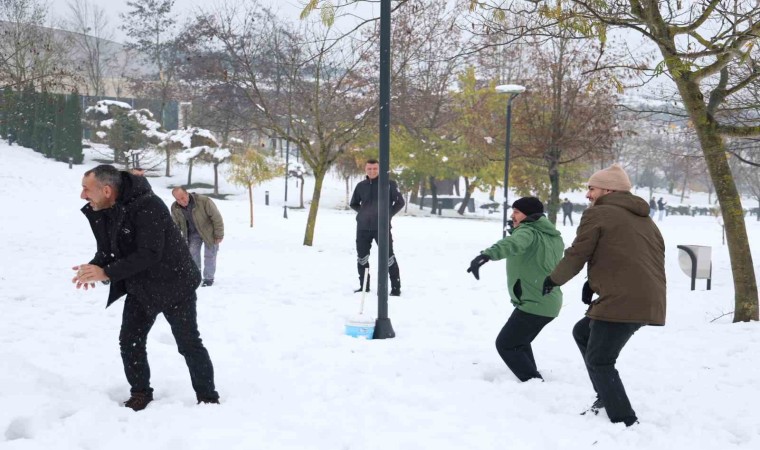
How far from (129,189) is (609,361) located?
3.17 meters

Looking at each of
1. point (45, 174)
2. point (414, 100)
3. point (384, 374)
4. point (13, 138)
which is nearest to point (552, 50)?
point (414, 100)

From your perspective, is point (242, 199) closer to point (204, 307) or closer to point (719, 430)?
point (204, 307)

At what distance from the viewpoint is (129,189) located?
13.3 ft

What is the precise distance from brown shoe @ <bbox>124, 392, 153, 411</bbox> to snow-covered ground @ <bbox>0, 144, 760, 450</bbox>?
0.30ft

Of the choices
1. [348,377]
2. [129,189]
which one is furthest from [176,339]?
[348,377]

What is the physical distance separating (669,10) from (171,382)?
20.6 feet

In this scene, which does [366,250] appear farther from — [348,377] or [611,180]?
[611,180]

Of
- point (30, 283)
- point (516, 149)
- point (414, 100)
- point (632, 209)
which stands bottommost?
point (30, 283)

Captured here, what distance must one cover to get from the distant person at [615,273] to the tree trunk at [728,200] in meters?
4.49

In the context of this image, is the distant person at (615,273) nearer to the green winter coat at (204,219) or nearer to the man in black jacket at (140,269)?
the man in black jacket at (140,269)

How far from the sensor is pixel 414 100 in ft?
98.0

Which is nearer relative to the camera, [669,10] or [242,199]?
[669,10]

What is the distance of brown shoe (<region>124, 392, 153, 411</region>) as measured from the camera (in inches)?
171

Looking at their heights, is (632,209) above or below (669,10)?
below
